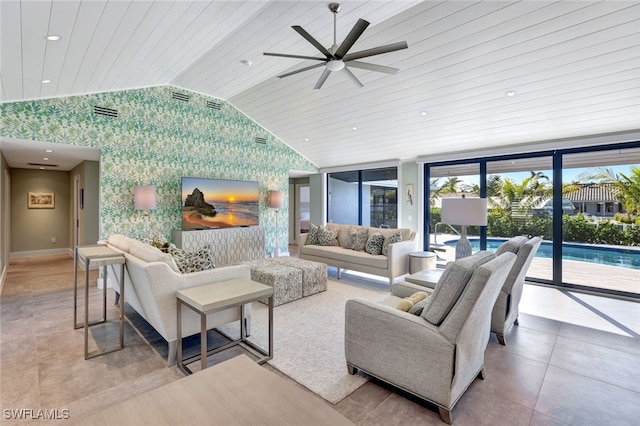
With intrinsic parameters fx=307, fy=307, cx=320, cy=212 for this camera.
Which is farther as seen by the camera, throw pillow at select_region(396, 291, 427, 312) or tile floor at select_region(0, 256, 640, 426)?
throw pillow at select_region(396, 291, 427, 312)

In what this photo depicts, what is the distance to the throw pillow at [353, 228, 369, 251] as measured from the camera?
562 centimetres

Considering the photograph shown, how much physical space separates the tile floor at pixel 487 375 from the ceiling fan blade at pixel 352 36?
2.76m

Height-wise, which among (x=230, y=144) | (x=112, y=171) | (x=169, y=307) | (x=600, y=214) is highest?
(x=230, y=144)

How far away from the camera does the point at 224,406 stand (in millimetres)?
850

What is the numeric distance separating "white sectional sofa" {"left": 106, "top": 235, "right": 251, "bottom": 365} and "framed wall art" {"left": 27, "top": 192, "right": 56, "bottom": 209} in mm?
6780

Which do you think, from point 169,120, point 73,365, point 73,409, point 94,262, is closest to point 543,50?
point 94,262

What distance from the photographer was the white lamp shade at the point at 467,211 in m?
3.55

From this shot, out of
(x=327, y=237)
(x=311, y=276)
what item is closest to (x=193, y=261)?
(x=311, y=276)

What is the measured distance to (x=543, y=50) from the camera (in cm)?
324

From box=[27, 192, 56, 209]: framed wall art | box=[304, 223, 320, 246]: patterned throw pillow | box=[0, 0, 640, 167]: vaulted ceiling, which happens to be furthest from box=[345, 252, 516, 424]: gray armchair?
box=[27, 192, 56, 209]: framed wall art

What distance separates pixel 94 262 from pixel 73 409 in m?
1.15

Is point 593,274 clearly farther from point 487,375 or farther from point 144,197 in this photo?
point 144,197

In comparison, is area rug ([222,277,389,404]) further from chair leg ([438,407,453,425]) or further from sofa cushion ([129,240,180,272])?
sofa cushion ([129,240,180,272])

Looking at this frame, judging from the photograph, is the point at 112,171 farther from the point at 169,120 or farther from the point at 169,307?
the point at 169,307
